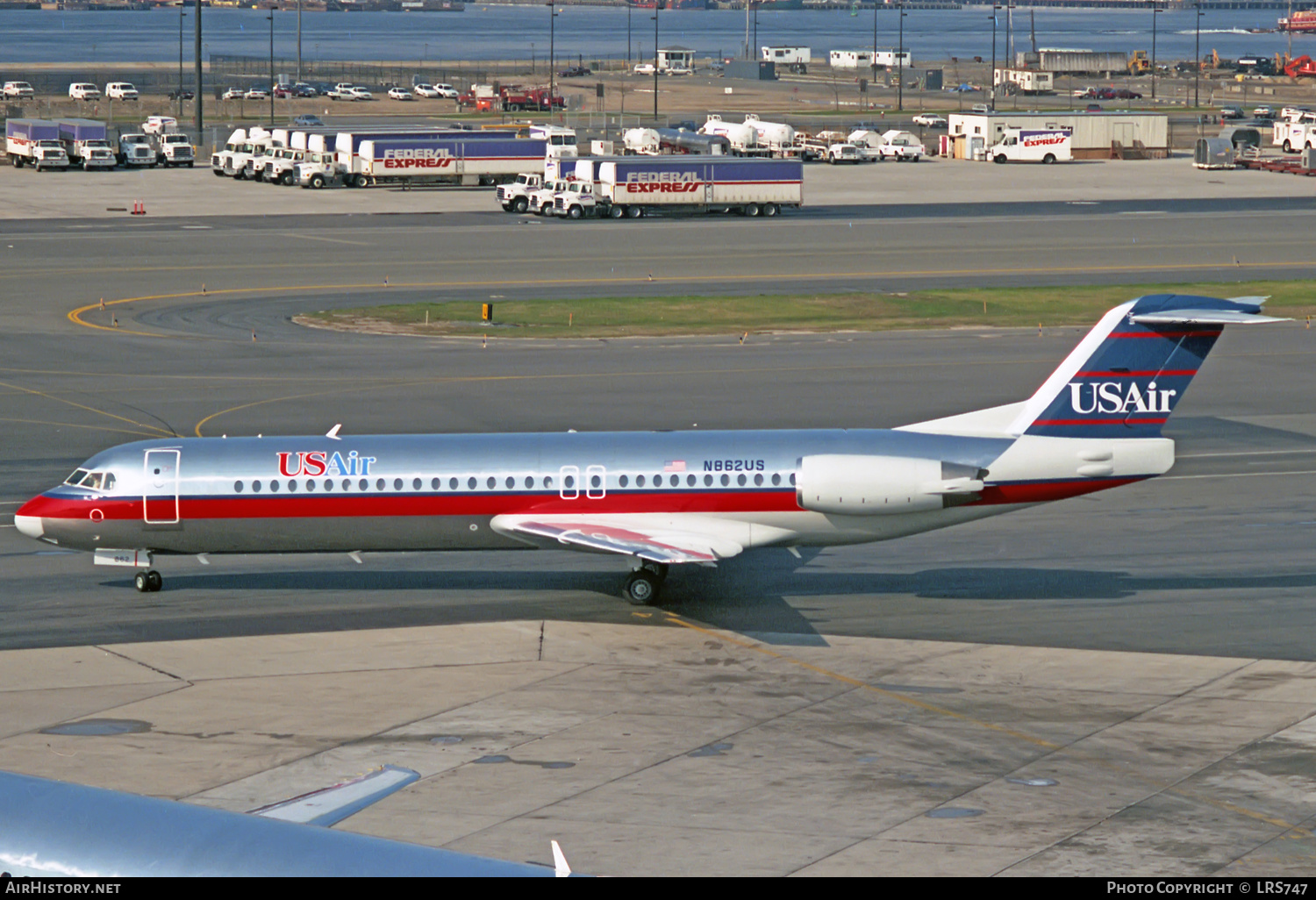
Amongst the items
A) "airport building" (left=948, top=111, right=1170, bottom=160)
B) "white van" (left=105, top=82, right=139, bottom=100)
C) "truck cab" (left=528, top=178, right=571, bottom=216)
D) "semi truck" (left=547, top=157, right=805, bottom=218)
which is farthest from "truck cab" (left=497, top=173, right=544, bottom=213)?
"white van" (left=105, top=82, right=139, bottom=100)

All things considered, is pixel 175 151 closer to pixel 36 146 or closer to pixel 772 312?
pixel 36 146

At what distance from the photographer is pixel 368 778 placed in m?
15.2

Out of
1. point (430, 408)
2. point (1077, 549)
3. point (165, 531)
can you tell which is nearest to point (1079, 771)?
point (1077, 549)

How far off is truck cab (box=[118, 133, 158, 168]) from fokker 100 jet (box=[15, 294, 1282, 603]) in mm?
98455

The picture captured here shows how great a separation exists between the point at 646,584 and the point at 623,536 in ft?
4.55

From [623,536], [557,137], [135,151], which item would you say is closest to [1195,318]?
[623,536]

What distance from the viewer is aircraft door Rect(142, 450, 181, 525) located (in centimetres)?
3216

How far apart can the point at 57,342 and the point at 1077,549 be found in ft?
131

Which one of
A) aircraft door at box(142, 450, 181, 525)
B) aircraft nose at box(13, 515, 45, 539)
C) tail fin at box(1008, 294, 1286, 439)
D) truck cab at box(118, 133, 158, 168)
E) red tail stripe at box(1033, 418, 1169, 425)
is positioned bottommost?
aircraft nose at box(13, 515, 45, 539)

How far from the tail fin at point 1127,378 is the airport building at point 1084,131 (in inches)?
4148

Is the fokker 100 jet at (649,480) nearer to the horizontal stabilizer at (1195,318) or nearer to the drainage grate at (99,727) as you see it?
the horizontal stabilizer at (1195,318)

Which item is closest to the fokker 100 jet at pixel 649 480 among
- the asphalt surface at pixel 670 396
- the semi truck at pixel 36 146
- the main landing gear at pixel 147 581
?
the main landing gear at pixel 147 581

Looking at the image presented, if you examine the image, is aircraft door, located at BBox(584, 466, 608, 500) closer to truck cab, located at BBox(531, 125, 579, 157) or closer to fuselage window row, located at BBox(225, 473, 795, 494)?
fuselage window row, located at BBox(225, 473, 795, 494)

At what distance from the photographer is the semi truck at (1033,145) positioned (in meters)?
132
